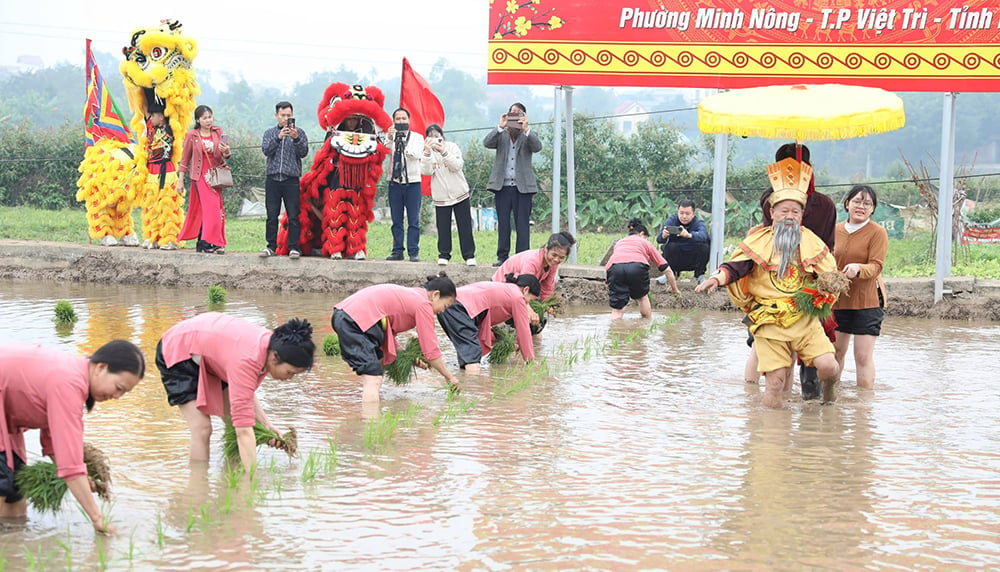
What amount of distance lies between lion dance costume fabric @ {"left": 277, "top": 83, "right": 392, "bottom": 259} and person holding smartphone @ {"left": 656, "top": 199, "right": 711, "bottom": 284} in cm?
355

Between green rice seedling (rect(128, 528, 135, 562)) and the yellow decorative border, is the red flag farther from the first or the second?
green rice seedling (rect(128, 528, 135, 562))

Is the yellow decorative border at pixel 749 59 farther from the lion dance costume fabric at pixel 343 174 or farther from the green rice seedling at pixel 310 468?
the green rice seedling at pixel 310 468

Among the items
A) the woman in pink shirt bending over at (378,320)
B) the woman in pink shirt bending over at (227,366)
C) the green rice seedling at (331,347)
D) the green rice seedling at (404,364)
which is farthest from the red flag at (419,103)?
the woman in pink shirt bending over at (227,366)

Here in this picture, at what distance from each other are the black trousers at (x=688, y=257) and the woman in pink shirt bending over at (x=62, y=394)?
9.28 m

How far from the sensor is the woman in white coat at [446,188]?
13820 mm

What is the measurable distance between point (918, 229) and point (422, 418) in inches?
711

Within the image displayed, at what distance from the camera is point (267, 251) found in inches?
574

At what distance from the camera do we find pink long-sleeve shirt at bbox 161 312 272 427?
19.9ft

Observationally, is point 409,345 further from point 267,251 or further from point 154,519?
point 267,251

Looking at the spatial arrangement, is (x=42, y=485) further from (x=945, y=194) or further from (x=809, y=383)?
(x=945, y=194)

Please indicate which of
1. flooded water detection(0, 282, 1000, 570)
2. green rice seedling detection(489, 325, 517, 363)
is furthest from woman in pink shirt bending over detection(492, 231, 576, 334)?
flooded water detection(0, 282, 1000, 570)

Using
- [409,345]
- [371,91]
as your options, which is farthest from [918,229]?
[409,345]

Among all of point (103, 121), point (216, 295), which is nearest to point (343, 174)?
point (216, 295)

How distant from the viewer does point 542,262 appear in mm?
10375
